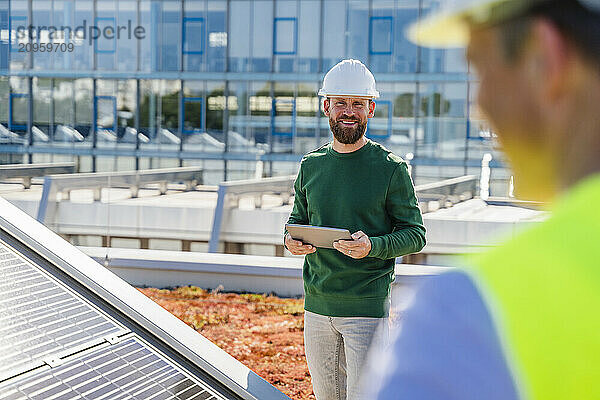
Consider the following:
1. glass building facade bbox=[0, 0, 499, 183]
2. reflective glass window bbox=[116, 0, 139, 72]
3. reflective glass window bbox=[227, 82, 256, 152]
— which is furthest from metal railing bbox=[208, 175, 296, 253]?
reflective glass window bbox=[116, 0, 139, 72]

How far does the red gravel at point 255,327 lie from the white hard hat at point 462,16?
4.45 m

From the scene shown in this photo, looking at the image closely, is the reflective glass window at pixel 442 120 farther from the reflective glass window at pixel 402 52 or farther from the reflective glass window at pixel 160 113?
the reflective glass window at pixel 160 113

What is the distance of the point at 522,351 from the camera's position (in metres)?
0.61

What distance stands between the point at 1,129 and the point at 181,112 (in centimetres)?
345

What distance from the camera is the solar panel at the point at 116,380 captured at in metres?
2.33

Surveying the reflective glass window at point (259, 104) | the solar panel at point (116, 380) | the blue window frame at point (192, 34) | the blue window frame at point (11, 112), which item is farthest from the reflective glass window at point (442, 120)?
the solar panel at point (116, 380)

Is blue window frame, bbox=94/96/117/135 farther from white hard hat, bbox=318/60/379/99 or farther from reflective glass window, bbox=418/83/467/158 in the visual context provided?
white hard hat, bbox=318/60/379/99

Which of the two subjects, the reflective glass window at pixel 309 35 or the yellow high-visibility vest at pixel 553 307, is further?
the reflective glass window at pixel 309 35

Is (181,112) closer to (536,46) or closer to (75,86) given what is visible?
(75,86)

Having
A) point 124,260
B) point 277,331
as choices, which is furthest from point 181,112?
point 277,331

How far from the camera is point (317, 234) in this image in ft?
10.8

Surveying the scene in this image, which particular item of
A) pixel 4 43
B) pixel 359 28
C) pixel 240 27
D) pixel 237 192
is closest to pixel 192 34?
pixel 240 27

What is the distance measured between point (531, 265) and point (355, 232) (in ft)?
8.84

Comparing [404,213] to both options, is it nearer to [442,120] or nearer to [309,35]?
[442,120]
